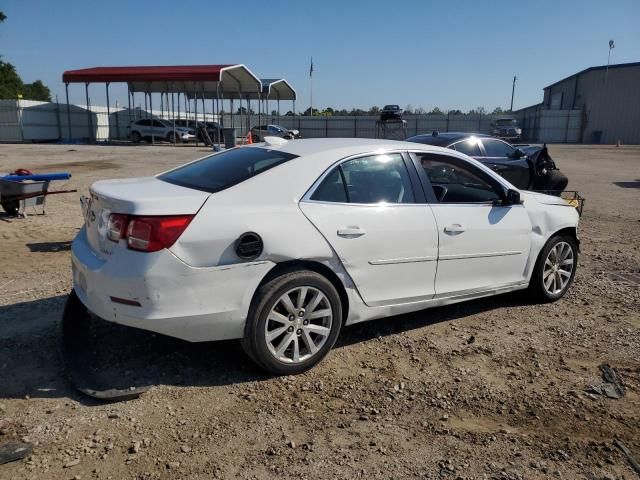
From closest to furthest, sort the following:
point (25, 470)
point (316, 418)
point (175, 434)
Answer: point (25, 470) → point (175, 434) → point (316, 418)

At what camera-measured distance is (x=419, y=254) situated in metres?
4.06

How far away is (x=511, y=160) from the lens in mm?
10508

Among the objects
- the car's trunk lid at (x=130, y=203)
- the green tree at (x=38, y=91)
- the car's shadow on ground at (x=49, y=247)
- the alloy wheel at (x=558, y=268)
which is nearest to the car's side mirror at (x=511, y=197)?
the alloy wheel at (x=558, y=268)

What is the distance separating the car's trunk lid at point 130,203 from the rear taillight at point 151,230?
0.04 meters

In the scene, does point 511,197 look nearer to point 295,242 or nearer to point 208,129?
point 295,242

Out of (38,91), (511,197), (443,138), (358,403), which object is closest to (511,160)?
(443,138)

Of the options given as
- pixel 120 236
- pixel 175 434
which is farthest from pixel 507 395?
pixel 120 236

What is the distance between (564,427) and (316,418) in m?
1.45

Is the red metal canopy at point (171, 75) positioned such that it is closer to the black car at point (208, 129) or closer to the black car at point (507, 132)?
the black car at point (208, 129)

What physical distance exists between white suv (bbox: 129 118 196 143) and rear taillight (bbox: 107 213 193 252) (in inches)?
1440

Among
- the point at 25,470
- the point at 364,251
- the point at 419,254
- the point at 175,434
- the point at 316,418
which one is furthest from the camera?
the point at 419,254

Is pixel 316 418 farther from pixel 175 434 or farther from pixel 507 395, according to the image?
pixel 507 395

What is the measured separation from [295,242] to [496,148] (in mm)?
8465

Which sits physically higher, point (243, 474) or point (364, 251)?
point (364, 251)
